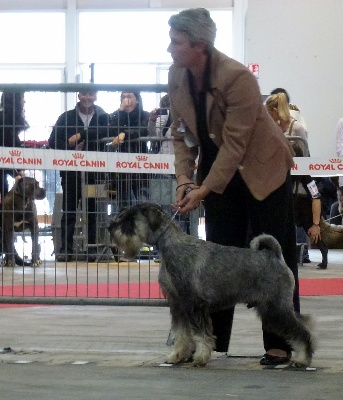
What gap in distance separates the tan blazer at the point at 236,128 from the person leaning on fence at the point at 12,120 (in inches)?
85.8

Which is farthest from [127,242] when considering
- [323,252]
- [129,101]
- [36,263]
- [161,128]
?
[323,252]

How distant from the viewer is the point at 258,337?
553cm

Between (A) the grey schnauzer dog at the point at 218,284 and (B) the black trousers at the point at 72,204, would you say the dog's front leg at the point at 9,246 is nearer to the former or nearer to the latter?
(B) the black trousers at the point at 72,204

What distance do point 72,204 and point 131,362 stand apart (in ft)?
7.03

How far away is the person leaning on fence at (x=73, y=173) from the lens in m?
6.49

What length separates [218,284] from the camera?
433 cm

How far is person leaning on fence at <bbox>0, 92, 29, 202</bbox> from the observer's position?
6.56 metres

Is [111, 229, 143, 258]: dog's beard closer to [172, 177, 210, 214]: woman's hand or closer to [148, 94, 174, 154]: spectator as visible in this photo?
[172, 177, 210, 214]: woman's hand

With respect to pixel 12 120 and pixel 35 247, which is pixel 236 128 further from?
pixel 35 247

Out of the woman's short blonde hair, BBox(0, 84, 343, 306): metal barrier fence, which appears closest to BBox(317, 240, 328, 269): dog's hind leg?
the woman's short blonde hair

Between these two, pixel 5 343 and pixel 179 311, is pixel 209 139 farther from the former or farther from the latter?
pixel 5 343

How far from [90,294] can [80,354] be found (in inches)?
87.7

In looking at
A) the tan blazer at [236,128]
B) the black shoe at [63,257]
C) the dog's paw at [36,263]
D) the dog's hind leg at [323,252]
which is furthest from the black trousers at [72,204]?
the dog's hind leg at [323,252]

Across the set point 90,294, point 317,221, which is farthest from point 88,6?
point 90,294
